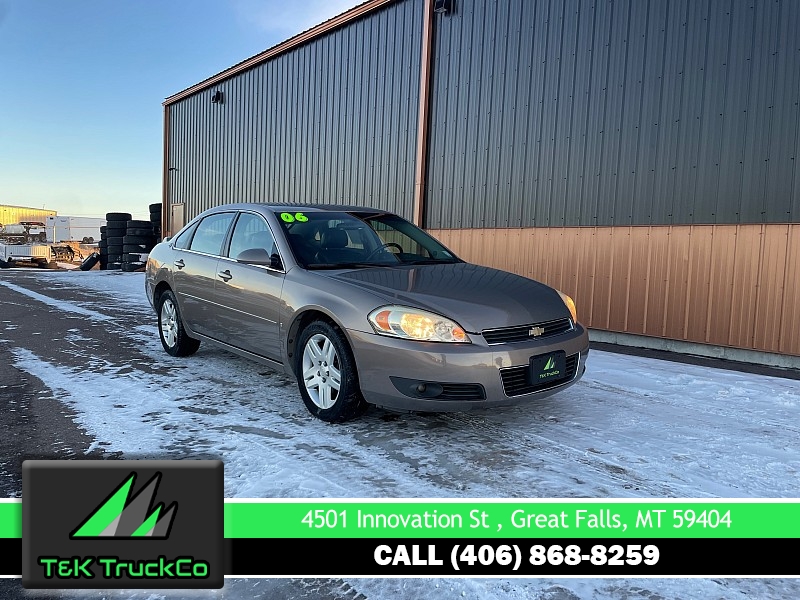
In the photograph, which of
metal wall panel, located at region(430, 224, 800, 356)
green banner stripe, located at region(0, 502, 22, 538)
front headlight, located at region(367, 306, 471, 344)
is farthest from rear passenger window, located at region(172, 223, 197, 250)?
metal wall panel, located at region(430, 224, 800, 356)

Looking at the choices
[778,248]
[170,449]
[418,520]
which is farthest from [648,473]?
[778,248]

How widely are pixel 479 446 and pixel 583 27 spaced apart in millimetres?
7007

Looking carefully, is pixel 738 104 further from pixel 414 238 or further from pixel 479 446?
pixel 479 446

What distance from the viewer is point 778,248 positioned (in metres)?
6.62

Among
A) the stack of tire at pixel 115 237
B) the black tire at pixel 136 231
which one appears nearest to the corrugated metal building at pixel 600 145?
the black tire at pixel 136 231

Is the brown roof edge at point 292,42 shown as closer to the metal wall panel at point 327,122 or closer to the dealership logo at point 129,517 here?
the metal wall panel at point 327,122

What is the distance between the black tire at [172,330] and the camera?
583 cm

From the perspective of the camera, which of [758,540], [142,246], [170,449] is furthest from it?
[142,246]

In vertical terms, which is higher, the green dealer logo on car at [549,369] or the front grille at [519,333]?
the front grille at [519,333]

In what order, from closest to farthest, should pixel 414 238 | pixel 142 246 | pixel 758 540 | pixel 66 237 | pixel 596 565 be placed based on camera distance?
pixel 596 565 → pixel 758 540 → pixel 414 238 → pixel 142 246 → pixel 66 237

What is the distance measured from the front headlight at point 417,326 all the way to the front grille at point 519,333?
158 millimetres

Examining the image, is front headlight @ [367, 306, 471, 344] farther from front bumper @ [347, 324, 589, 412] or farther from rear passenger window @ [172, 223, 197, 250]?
rear passenger window @ [172, 223, 197, 250]

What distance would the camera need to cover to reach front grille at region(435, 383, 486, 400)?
3498 mm

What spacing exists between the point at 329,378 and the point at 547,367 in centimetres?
140
